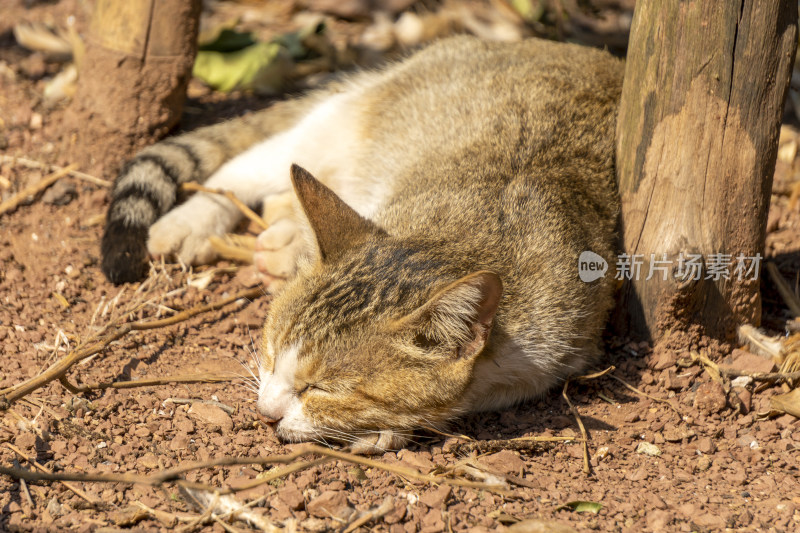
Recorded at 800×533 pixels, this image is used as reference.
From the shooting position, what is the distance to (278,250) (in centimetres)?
457

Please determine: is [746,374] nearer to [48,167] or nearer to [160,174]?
[160,174]

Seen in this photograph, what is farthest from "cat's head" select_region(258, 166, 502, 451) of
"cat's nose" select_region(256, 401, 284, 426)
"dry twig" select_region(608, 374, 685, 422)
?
"dry twig" select_region(608, 374, 685, 422)

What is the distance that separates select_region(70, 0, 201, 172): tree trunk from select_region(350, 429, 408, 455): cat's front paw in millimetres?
2924

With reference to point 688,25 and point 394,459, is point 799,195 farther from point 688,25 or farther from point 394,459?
point 394,459

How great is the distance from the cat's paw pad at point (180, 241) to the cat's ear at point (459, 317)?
2.04 m

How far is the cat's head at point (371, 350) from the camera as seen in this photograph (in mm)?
3088

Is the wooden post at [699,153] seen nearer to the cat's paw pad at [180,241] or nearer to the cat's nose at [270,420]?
the cat's nose at [270,420]

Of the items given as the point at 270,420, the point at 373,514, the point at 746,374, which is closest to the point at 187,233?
the point at 270,420

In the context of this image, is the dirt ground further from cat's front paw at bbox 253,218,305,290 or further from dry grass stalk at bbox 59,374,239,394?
cat's front paw at bbox 253,218,305,290

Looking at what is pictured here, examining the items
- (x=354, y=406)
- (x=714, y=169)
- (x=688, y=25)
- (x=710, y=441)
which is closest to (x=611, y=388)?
(x=710, y=441)

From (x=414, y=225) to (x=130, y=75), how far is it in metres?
2.39

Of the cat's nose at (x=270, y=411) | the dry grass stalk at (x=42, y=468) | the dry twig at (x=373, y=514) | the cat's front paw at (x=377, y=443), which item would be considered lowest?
the dry grass stalk at (x=42, y=468)

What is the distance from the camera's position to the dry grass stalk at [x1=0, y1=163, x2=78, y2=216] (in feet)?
→ 15.7

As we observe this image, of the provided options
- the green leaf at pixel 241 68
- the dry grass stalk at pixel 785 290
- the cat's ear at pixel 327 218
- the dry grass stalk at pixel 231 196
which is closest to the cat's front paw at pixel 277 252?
the dry grass stalk at pixel 231 196
